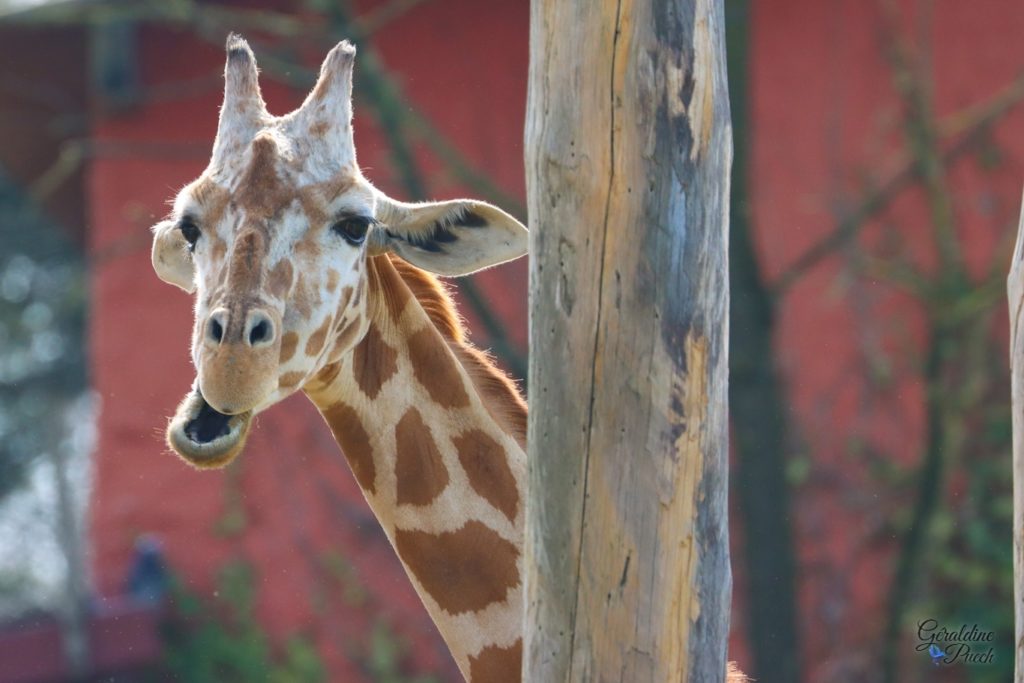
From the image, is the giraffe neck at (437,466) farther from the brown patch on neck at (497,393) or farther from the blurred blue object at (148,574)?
the blurred blue object at (148,574)

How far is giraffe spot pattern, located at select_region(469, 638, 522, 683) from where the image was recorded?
3.49 meters

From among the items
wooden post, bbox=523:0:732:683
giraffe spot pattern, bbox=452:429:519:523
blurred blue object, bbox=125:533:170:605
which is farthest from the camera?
blurred blue object, bbox=125:533:170:605

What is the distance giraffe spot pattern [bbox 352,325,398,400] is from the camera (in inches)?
143

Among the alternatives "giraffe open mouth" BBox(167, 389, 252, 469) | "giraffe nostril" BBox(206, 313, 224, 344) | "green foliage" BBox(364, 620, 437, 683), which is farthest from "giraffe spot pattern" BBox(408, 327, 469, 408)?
"green foliage" BBox(364, 620, 437, 683)

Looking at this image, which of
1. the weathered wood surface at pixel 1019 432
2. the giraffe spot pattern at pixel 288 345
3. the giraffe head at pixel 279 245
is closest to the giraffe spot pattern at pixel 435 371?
the giraffe head at pixel 279 245

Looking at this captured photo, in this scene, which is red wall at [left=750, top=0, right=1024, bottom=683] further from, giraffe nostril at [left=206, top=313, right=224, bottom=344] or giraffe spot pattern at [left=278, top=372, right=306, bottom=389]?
giraffe nostril at [left=206, top=313, right=224, bottom=344]

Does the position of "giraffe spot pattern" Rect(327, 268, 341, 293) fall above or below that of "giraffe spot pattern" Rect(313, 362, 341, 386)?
above

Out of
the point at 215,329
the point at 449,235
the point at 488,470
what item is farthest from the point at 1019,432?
the point at 215,329

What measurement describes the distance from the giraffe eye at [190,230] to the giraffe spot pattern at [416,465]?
60cm

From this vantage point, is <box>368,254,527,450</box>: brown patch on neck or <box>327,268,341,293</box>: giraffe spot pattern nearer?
<box>327,268,341,293</box>: giraffe spot pattern

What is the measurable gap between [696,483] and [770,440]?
4.36 m

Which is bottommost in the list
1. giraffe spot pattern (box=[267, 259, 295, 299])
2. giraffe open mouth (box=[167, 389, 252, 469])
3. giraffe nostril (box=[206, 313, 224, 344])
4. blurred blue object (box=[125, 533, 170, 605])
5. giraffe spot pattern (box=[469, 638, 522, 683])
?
blurred blue object (box=[125, 533, 170, 605])

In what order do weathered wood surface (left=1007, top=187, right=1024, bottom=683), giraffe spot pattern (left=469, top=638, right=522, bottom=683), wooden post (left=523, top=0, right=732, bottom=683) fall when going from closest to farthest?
wooden post (left=523, top=0, right=732, bottom=683), weathered wood surface (left=1007, top=187, right=1024, bottom=683), giraffe spot pattern (left=469, top=638, right=522, bottom=683)

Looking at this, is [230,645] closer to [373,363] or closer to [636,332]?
[373,363]
